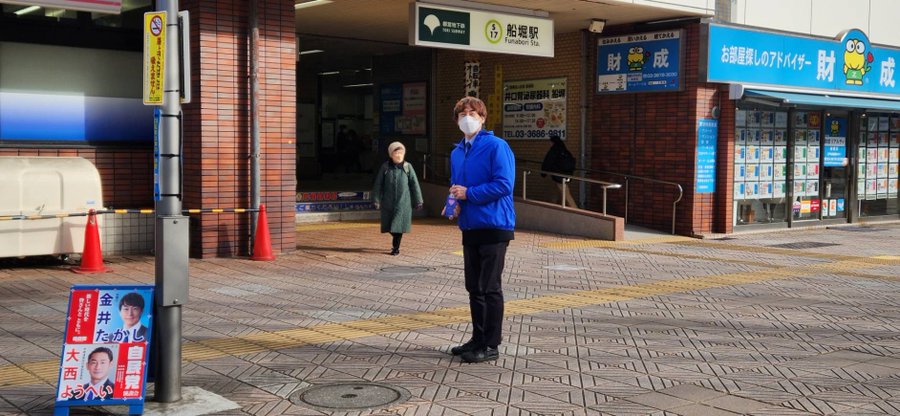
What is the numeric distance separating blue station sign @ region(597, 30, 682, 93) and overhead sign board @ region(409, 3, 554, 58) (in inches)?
84.1

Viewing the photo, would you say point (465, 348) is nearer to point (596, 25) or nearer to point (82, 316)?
point (82, 316)

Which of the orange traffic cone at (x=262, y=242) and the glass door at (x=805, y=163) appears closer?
the orange traffic cone at (x=262, y=242)

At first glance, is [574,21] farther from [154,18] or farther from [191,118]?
[154,18]

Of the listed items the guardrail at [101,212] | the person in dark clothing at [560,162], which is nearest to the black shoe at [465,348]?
the guardrail at [101,212]

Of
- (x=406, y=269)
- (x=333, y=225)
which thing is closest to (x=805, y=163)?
(x=333, y=225)

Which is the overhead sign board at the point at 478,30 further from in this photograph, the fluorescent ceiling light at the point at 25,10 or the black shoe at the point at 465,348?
the black shoe at the point at 465,348

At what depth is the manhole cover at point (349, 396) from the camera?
5.52 metres

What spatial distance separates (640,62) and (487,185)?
427 inches

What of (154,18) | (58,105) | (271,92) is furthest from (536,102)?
→ (154,18)

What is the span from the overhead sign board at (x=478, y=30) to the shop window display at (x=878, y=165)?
8.10 meters

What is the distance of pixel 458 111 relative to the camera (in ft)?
22.2

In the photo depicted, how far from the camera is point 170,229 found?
5.35 metres

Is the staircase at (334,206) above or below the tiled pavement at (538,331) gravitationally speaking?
above

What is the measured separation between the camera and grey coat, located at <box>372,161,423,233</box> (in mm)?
12797
